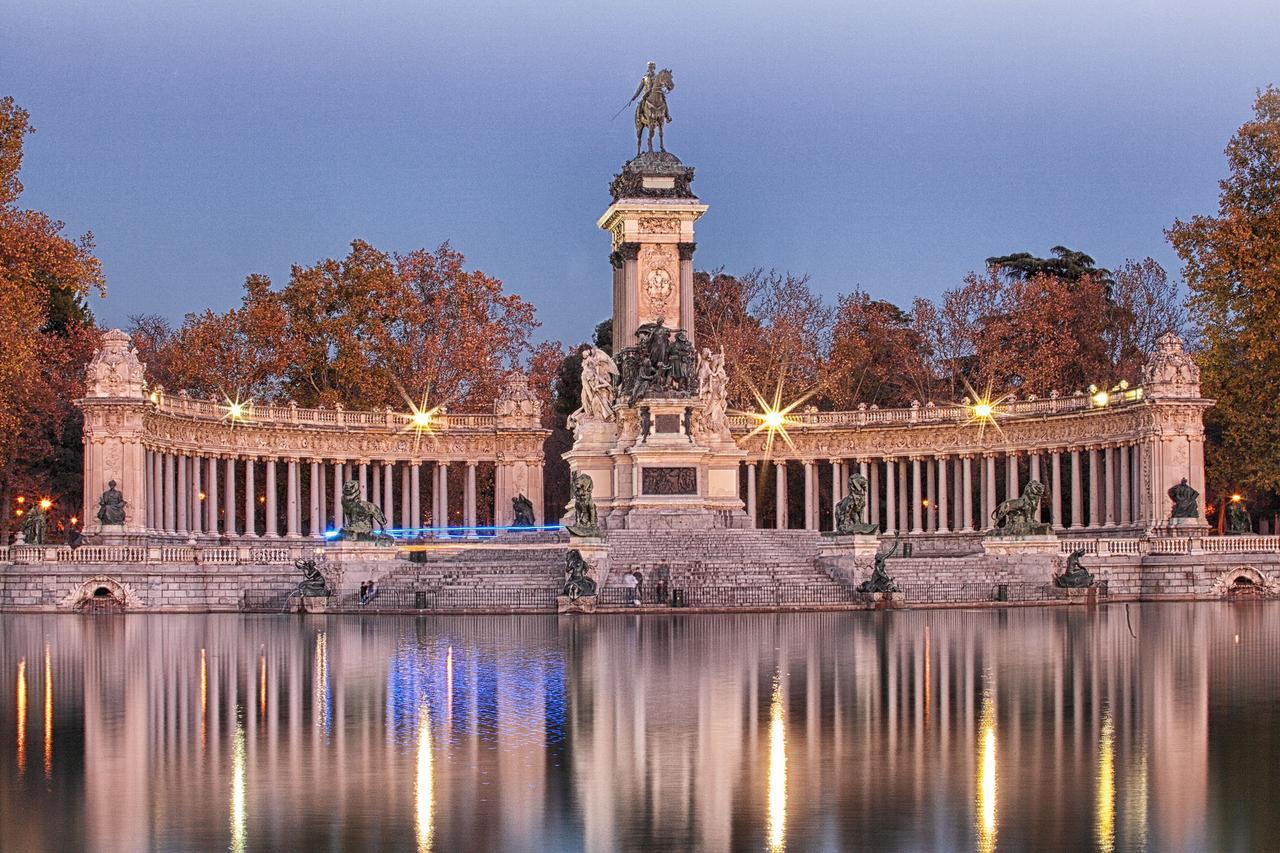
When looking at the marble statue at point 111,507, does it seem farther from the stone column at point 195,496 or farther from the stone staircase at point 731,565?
the stone staircase at point 731,565

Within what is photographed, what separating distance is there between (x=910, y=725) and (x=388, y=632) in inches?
752

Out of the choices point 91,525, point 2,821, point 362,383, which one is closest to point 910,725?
point 2,821

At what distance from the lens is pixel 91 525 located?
2404 inches

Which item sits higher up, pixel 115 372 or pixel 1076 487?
pixel 115 372

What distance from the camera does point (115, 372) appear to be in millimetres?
63719

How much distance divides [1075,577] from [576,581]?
1491 centimetres

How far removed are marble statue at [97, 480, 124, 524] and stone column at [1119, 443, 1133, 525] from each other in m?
35.1

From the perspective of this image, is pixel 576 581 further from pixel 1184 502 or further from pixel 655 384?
pixel 1184 502

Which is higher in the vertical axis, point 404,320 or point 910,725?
point 404,320

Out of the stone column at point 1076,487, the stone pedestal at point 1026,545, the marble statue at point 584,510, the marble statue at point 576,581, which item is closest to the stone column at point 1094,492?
the stone column at point 1076,487

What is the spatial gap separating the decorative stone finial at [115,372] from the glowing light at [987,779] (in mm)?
46997

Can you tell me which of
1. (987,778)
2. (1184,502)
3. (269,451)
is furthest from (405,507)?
(987,778)

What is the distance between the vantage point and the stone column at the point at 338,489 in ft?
256

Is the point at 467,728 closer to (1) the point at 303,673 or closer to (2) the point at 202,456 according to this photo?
(1) the point at 303,673
